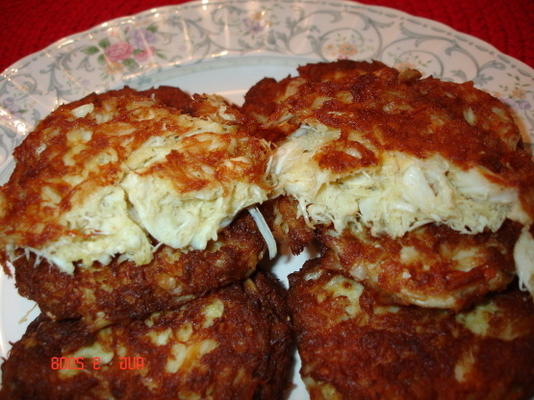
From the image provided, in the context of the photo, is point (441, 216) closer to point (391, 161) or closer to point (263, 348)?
point (391, 161)

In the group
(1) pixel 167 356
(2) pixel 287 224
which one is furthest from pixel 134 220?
(2) pixel 287 224

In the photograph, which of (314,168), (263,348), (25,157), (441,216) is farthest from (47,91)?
(441,216)

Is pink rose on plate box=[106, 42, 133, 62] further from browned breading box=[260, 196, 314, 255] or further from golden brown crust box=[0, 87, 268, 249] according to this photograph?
browned breading box=[260, 196, 314, 255]

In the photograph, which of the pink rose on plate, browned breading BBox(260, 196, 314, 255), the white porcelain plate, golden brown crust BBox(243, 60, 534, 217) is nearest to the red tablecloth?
the white porcelain plate

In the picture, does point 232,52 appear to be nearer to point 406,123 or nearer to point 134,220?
point 406,123
